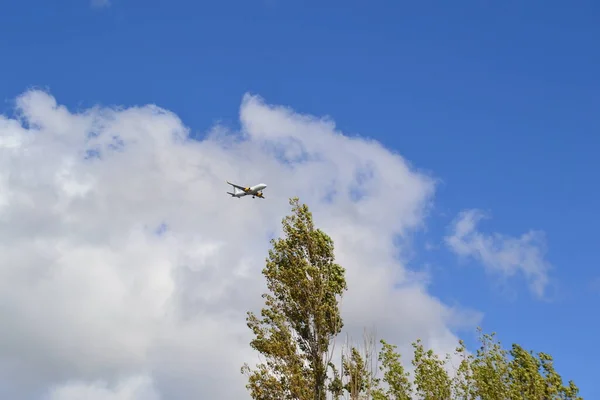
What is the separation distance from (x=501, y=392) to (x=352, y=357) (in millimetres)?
7776

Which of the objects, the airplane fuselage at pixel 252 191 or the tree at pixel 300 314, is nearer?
the tree at pixel 300 314

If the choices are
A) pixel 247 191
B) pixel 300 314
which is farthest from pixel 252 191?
pixel 300 314

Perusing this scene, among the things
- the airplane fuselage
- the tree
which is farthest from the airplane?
the tree

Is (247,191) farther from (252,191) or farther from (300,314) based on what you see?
(300,314)

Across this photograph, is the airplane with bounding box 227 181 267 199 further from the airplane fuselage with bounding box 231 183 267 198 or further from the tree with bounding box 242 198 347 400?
the tree with bounding box 242 198 347 400

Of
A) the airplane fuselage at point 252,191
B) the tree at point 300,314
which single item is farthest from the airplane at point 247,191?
the tree at point 300,314

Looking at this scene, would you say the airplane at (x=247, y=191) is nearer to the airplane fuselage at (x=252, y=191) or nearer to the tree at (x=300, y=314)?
the airplane fuselage at (x=252, y=191)

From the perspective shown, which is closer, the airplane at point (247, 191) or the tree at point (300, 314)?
the tree at point (300, 314)

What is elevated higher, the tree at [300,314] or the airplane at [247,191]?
the airplane at [247,191]

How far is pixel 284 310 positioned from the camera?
93.9 feet

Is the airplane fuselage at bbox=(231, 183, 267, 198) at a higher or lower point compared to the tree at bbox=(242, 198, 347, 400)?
higher

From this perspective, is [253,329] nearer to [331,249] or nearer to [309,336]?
[309,336]

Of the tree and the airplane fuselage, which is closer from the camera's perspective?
the tree

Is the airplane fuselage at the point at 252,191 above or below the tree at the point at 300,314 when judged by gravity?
above
